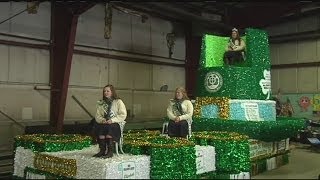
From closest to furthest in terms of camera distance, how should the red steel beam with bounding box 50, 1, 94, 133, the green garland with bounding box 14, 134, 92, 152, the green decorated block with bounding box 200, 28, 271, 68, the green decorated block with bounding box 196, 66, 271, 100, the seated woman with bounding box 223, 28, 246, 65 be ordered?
the green garland with bounding box 14, 134, 92, 152 → the green decorated block with bounding box 196, 66, 271, 100 → the green decorated block with bounding box 200, 28, 271, 68 → the seated woman with bounding box 223, 28, 246, 65 → the red steel beam with bounding box 50, 1, 94, 133

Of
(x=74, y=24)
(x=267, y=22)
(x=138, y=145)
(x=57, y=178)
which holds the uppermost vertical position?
(x=267, y=22)

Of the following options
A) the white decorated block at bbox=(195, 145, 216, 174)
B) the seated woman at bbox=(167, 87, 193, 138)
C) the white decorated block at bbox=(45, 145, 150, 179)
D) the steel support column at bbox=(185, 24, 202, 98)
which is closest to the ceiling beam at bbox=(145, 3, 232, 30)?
the steel support column at bbox=(185, 24, 202, 98)

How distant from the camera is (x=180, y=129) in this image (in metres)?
6.68

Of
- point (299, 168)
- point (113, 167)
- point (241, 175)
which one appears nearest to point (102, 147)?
point (113, 167)

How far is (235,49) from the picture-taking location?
9352 millimetres

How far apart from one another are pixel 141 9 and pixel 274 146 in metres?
7.62

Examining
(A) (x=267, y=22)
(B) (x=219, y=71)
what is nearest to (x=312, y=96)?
(A) (x=267, y=22)

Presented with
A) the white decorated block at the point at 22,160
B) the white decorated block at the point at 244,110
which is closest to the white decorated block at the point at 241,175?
the white decorated block at the point at 244,110

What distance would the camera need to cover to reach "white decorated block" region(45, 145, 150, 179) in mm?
4859

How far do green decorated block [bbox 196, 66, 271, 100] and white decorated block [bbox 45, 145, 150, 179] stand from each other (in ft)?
12.7

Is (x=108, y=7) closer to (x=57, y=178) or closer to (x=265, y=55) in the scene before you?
(x=265, y=55)

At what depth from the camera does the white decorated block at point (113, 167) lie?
4.86 metres

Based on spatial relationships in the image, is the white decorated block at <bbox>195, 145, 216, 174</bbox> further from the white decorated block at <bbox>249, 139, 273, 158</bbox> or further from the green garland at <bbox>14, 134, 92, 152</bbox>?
the green garland at <bbox>14, 134, 92, 152</bbox>

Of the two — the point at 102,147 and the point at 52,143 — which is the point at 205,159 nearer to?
the point at 102,147
